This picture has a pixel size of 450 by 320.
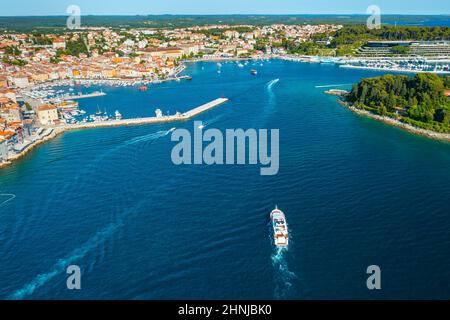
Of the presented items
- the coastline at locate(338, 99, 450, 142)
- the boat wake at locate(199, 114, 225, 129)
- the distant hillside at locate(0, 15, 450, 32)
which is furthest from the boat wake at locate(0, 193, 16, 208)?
the distant hillside at locate(0, 15, 450, 32)

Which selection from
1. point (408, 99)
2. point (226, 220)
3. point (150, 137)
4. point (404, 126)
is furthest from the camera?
point (408, 99)

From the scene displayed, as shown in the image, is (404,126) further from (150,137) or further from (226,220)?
(226,220)

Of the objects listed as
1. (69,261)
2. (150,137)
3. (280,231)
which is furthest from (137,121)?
(280,231)

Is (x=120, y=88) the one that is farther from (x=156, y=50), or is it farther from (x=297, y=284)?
(x=297, y=284)

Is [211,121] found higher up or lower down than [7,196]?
higher up

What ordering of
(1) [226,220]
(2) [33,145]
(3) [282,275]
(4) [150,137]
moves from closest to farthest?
(3) [282,275], (1) [226,220], (2) [33,145], (4) [150,137]

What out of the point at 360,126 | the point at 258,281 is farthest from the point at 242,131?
the point at 258,281
